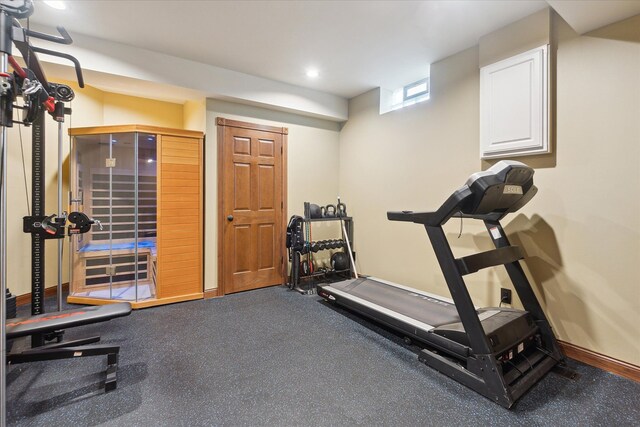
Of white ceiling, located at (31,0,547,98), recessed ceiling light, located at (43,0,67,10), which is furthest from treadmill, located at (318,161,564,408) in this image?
recessed ceiling light, located at (43,0,67,10)

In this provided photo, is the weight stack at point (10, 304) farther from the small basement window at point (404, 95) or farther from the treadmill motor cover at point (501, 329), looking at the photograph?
the small basement window at point (404, 95)

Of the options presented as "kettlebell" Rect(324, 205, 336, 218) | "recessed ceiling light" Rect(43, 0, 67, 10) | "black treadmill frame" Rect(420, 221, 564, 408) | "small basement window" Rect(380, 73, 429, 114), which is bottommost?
"black treadmill frame" Rect(420, 221, 564, 408)

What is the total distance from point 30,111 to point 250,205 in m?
2.50

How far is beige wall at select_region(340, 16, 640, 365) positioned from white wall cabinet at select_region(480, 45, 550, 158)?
135mm

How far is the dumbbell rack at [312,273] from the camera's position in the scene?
409cm

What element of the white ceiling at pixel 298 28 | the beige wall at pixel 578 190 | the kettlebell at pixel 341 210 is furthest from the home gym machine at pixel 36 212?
the beige wall at pixel 578 190

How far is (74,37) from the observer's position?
286 cm

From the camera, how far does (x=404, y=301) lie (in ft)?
9.70

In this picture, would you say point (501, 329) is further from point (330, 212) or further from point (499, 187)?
point (330, 212)

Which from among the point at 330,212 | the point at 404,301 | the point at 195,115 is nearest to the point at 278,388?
the point at 404,301

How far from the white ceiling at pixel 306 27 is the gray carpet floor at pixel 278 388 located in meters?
2.61

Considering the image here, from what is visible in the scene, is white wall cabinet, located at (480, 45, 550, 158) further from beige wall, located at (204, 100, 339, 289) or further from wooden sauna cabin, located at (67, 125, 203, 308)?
wooden sauna cabin, located at (67, 125, 203, 308)

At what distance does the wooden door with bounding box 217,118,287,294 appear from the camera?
12.8ft

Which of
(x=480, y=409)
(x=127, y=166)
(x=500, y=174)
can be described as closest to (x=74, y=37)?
(x=127, y=166)
